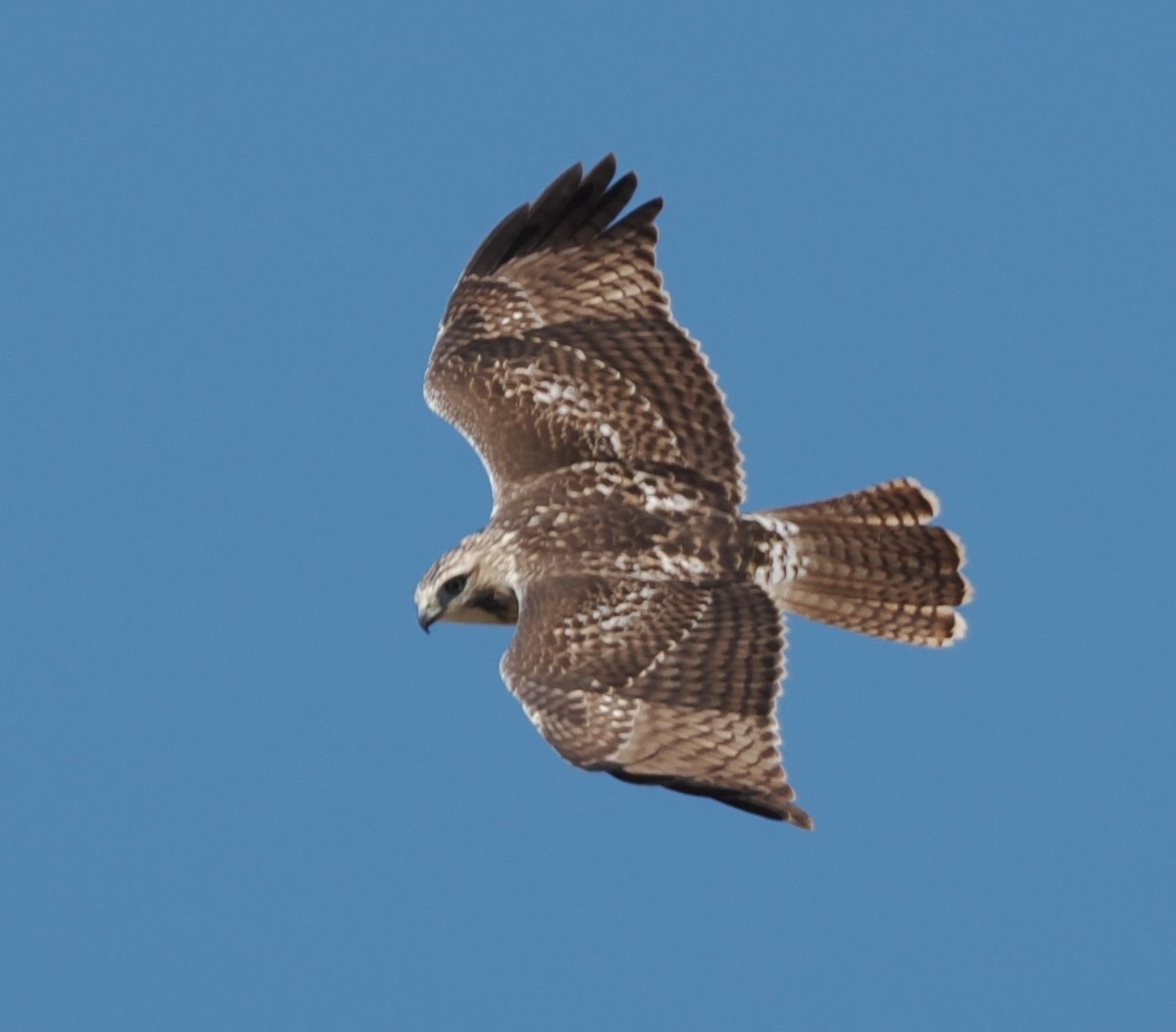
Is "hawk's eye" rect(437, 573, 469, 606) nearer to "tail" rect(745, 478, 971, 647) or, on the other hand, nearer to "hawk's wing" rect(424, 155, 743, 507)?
"hawk's wing" rect(424, 155, 743, 507)

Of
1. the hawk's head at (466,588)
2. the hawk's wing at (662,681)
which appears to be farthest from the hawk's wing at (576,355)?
the hawk's wing at (662,681)

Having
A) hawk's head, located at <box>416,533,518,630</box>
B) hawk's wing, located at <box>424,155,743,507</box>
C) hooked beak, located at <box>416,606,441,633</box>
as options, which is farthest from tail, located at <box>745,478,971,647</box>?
hooked beak, located at <box>416,606,441,633</box>

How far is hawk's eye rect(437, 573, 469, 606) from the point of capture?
11094 mm

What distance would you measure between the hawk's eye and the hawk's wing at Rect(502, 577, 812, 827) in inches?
14.2

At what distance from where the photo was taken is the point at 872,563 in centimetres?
1127

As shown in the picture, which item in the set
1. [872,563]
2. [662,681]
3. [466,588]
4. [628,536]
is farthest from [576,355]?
[662,681]

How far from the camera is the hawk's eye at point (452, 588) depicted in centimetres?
1109

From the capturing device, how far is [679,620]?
10617 mm

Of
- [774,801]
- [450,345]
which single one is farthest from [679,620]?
[450,345]

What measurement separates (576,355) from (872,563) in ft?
5.03

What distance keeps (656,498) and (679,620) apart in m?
0.77

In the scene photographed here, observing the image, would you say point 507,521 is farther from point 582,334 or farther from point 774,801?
point 774,801

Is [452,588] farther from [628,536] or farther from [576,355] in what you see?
[576,355]

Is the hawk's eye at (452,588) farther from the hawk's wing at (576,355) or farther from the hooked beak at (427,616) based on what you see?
the hawk's wing at (576,355)
